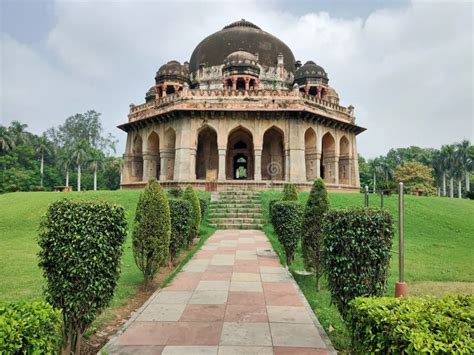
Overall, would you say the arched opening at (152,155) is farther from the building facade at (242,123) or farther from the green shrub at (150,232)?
the green shrub at (150,232)

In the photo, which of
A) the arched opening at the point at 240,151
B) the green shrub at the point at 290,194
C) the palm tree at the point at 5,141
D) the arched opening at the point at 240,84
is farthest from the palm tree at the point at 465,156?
the palm tree at the point at 5,141

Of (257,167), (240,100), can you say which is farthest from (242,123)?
(257,167)

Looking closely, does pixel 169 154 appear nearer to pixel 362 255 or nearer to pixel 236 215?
pixel 236 215

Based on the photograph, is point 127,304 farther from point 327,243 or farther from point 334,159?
point 334,159

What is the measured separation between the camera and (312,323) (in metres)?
3.94

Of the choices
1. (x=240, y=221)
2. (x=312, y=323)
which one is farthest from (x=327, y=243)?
(x=240, y=221)

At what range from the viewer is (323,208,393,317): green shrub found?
3.52 metres

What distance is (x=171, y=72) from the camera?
24.0m

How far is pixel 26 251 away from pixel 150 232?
5.49m

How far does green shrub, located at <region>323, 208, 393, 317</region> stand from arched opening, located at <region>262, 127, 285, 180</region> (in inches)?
780

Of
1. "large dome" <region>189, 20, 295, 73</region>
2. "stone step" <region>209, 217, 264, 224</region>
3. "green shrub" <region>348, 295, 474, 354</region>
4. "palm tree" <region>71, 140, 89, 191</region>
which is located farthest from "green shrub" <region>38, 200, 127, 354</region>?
"palm tree" <region>71, 140, 89, 191</region>

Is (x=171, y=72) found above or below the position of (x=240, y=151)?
above

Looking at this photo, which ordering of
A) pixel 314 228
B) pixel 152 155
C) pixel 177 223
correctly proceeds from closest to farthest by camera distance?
pixel 314 228 → pixel 177 223 → pixel 152 155

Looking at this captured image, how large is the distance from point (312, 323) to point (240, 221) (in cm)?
952
